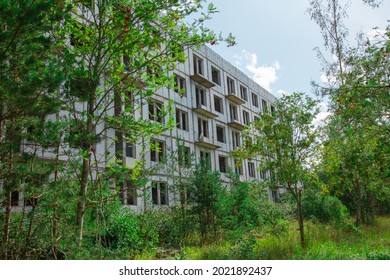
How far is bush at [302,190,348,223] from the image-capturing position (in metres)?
15.2

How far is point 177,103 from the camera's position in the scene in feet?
67.2

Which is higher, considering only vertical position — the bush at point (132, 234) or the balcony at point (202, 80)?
the balcony at point (202, 80)

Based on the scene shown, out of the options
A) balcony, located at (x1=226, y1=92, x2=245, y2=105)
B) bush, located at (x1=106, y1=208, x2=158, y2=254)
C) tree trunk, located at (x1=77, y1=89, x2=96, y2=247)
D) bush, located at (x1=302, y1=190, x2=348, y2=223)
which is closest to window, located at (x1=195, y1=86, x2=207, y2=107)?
balcony, located at (x1=226, y1=92, x2=245, y2=105)

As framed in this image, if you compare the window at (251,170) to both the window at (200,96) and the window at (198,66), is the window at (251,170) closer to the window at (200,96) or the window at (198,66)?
the window at (200,96)

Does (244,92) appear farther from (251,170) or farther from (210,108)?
(251,170)

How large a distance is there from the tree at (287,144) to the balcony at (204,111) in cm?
1118

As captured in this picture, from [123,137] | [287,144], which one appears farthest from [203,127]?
[123,137]

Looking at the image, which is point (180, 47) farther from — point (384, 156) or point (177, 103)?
point (177, 103)

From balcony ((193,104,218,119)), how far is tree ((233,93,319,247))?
11.2 metres


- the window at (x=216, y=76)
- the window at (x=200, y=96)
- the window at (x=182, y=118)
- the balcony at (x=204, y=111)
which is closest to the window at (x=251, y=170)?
the balcony at (x=204, y=111)

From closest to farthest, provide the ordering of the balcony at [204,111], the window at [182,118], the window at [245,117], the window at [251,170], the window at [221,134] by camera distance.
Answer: the window at [182,118], the balcony at [204,111], the window at [221,134], the window at [251,170], the window at [245,117]

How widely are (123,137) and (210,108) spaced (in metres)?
15.9

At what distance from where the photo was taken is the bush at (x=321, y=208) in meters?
15.2

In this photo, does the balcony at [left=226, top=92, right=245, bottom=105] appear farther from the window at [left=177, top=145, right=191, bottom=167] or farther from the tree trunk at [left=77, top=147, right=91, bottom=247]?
the tree trunk at [left=77, top=147, right=91, bottom=247]
